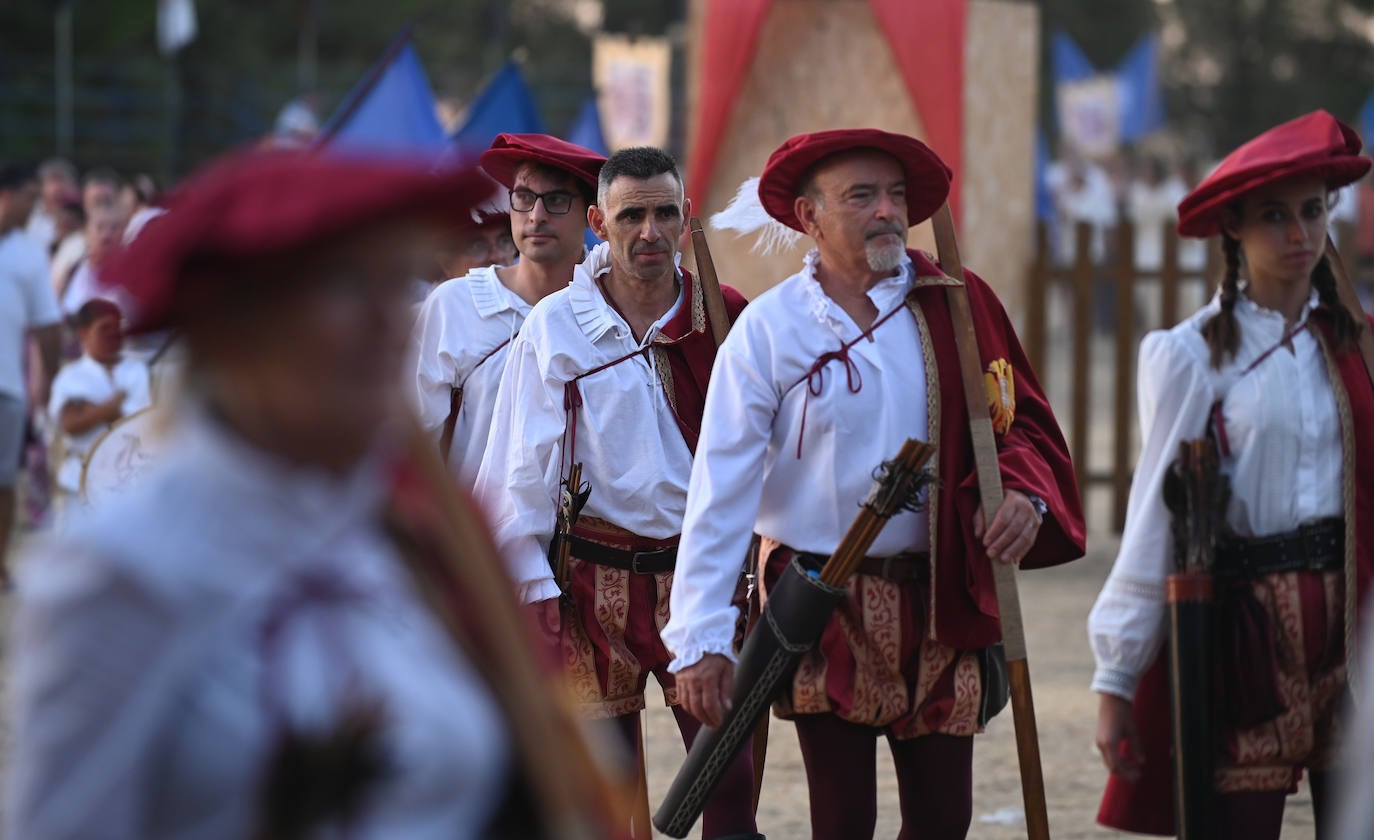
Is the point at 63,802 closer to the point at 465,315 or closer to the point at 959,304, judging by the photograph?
the point at 959,304

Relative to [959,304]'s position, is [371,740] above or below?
below

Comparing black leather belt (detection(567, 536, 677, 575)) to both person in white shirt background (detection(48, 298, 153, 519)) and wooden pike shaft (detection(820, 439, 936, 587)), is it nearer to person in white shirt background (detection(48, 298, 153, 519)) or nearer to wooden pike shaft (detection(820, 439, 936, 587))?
wooden pike shaft (detection(820, 439, 936, 587))

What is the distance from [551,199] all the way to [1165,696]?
2424 mm

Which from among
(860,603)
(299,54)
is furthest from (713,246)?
(299,54)

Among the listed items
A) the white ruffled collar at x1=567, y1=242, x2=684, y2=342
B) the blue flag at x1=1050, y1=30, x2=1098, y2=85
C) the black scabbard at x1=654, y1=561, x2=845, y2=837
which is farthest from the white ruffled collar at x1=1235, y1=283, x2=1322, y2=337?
the blue flag at x1=1050, y1=30, x2=1098, y2=85

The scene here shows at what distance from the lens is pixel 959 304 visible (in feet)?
14.5

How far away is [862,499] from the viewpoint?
4.23 meters

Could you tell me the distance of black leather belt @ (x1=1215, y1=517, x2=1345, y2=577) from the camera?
405cm

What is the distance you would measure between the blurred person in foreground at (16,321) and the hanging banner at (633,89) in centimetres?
1522

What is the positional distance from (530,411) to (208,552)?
3020mm

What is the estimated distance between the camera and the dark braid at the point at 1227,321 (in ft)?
13.6

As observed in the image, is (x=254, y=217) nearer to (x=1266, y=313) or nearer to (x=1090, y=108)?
(x=1266, y=313)

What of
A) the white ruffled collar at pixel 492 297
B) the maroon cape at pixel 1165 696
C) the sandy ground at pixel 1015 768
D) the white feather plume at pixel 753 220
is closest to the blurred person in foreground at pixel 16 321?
the sandy ground at pixel 1015 768

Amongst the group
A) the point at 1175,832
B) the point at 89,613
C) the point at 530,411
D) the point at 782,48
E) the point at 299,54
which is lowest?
the point at 1175,832
